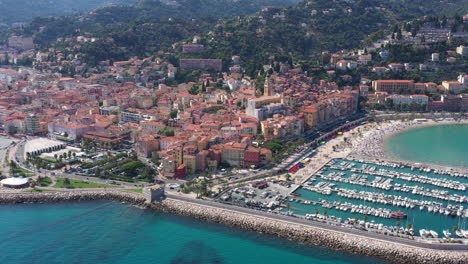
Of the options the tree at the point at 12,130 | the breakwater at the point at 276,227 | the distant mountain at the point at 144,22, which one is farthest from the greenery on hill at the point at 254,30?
the breakwater at the point at 276,227

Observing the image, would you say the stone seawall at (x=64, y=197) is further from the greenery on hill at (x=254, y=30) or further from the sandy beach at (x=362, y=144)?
the greenery on hill at (x=254, y=30)

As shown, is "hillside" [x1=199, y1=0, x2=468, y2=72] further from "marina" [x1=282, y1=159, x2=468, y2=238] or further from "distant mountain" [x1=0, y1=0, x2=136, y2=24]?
"distant mountain" [x1=0, y1=0, x2=136, y2=24]

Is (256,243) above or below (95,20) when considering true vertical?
below

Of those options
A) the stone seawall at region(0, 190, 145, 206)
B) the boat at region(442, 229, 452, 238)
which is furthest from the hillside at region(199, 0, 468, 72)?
the boat at region(442, 229, 452, 238)

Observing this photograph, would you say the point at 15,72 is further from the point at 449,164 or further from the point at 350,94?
the point at 449,164

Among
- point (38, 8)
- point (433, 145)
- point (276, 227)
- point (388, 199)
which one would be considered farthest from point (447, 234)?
point (38, 8)

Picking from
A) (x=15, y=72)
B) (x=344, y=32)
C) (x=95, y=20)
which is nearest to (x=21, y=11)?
(x=95, y=20)
